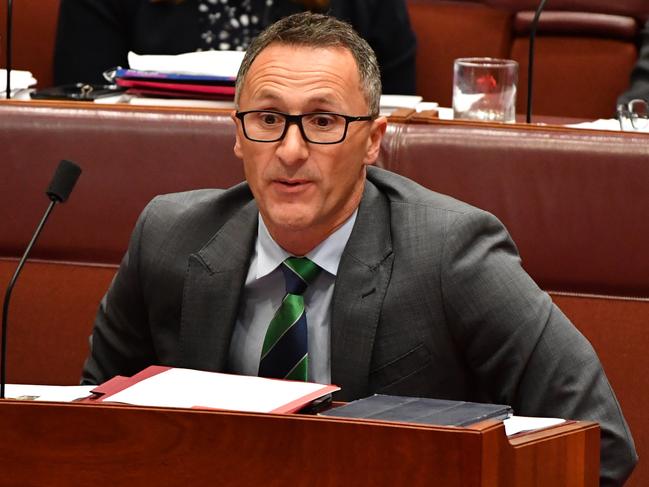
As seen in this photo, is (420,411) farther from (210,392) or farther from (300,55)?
(300,55)

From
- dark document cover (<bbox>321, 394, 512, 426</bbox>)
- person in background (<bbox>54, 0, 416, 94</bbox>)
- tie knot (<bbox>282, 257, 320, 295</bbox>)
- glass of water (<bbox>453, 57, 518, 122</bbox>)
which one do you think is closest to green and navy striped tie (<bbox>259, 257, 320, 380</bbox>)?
tie knot (<bbox>282, 257, 320, 295</bbox>)

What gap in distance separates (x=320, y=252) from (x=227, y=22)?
1194 mm

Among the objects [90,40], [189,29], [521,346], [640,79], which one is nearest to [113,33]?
[90,40]

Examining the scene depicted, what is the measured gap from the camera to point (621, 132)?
1.85 m

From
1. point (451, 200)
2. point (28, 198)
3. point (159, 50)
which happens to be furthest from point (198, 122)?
point (159, 50)

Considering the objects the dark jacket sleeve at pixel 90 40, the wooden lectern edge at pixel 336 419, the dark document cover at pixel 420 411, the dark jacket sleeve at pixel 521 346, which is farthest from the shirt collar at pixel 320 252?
the dark jacket sleeve at pixel 90 40

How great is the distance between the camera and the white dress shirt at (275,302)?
4.83ft

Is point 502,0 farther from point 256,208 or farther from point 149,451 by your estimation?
point 149,451

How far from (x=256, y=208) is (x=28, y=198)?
0.56 meters

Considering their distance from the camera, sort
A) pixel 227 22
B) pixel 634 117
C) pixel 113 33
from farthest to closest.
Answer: pixel 113 33, pixel 227 22, pixel 634 117

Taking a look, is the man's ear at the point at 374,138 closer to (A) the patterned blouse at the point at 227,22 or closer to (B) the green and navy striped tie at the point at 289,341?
(B) the green and navy striped tie at the point at 289,341

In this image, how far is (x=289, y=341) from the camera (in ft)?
4.72

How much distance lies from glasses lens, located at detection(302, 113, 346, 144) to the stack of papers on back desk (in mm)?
326

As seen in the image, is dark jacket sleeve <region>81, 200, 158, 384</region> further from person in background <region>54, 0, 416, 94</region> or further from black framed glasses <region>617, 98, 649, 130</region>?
person in background <region>54, 0, 416, 94</region>
